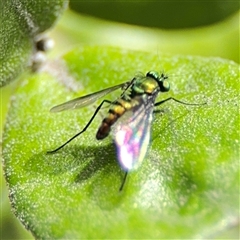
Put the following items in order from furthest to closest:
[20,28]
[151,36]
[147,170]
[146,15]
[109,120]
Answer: [151,36], [146,15], [20,28], [109,120], [147,170]

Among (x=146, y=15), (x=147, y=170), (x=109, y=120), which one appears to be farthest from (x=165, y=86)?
(x=146, y=15)

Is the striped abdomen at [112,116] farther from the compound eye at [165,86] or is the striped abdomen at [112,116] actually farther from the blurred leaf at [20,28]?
the blurred leaf at [20,28]

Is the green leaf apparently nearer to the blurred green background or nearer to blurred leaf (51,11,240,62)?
the blurred green background

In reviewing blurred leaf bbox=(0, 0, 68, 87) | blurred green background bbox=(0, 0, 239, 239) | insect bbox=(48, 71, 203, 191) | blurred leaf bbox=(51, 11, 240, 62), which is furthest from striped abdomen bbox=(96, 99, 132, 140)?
blurred leaf bbox=(51, 11, 240, 62)

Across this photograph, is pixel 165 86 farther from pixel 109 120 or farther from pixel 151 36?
pixel 151 36

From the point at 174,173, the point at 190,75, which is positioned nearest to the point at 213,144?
the point at 174,173

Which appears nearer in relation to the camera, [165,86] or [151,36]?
[165,86]

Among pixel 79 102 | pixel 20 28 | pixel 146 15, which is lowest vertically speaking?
pixel 79 102

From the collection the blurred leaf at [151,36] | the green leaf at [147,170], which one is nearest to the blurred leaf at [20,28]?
the green leaf at [147,170]
